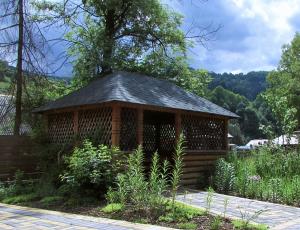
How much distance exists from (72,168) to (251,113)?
72752 mm

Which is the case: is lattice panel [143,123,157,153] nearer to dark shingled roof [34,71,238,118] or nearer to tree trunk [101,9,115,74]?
dark shingled roof [34,71,238,118]

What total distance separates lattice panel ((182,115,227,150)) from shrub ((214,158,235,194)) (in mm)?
1840

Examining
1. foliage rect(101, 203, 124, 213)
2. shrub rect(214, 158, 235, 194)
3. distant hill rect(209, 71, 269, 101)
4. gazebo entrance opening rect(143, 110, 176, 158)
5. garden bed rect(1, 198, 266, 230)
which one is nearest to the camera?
garden bed rect(1, 198, 266, 230)

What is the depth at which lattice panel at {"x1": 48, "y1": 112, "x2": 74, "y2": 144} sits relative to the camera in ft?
41.3

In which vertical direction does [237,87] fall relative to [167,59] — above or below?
above

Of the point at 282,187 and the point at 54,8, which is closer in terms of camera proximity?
the point at 282,187

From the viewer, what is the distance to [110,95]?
11.0 meters

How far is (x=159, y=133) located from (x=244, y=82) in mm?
76559

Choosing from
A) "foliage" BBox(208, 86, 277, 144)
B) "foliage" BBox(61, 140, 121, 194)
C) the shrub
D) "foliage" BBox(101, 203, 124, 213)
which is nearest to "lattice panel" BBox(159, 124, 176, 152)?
the shrub

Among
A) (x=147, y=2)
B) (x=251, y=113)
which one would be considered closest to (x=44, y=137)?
(x=147, y=2)

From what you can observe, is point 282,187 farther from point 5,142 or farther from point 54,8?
point 54,8

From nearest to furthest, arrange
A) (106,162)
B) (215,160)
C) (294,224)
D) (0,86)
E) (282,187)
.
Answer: (294,224)
(106,162)
(282,187)
(215,160)
(0,86)

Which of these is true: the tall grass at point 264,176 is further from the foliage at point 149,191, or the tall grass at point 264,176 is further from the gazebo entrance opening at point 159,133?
the foliage at point 149,191

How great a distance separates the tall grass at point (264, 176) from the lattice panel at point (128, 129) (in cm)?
265
